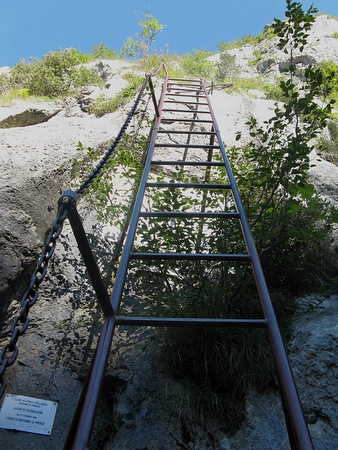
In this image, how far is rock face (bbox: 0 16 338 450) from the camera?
2.41 m

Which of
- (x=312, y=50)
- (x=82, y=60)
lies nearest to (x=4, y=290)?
(x=82, y=60)

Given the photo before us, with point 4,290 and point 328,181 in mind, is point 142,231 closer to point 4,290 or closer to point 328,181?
point 4,290

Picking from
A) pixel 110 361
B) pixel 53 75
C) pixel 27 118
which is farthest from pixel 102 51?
pixel 110 361

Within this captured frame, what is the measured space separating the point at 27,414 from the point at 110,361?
657 mm

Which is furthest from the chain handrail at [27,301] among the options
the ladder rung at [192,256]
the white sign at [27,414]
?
the white sign at [27,414]

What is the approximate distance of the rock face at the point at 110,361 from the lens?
7.91 ft

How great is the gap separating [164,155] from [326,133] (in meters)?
3.87

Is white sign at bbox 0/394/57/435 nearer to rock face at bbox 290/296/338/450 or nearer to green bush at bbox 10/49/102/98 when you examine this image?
rock face at bbox 290/296/338/450

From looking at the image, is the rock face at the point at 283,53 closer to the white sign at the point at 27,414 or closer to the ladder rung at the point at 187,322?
the white sign at the point at 27,414

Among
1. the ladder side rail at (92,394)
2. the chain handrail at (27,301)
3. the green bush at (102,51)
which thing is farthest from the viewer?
the green bush at (102,51)

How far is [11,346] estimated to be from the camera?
2.95ft

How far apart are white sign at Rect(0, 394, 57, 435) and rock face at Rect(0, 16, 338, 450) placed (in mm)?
45

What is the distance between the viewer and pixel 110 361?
288 centimetres

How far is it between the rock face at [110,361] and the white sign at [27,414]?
4 centimetres
